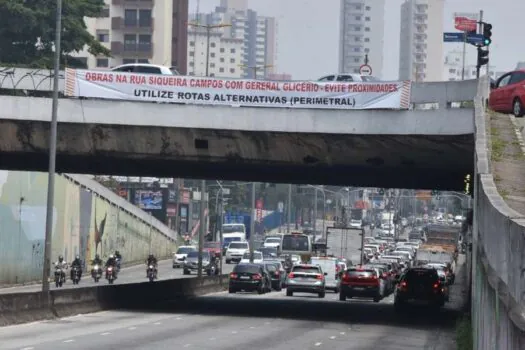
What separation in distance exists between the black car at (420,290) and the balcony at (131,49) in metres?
96.6

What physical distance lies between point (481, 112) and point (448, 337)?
21.8ft

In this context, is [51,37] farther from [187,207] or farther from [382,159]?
[382,159]

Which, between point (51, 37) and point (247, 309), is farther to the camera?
point (51, 37)

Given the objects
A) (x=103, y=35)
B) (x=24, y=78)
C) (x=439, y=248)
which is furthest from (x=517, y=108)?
(x=103, y=35)

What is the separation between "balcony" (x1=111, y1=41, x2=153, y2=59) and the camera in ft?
474

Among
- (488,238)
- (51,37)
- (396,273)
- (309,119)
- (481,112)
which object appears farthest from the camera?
(51,37)

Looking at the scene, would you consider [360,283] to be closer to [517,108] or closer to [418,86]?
[517,108]

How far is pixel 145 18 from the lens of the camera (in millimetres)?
144125

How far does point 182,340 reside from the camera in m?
32.8

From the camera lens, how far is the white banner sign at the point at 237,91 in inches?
1676

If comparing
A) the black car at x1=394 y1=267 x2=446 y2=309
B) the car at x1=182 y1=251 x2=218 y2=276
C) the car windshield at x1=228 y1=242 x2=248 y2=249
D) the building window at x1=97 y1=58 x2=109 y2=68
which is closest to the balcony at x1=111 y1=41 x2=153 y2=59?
the building window at x1=97 y1=58 x2=109 y2=68

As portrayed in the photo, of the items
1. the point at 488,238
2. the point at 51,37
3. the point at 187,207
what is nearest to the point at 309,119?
the point at 488,238

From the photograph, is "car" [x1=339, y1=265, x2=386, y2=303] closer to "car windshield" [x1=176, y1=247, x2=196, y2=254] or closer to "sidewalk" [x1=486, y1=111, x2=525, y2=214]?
"sidewalk" [x1=486, y1=111, x2=525, y2=214]

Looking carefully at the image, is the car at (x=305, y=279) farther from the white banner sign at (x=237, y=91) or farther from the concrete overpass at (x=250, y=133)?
the white banner sign at (x=237, y=91)
